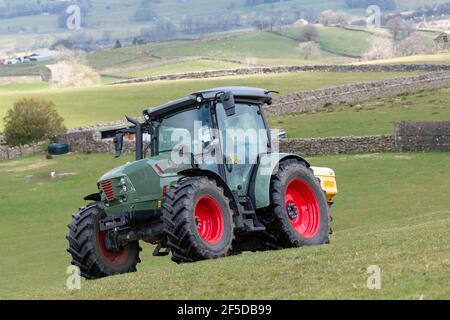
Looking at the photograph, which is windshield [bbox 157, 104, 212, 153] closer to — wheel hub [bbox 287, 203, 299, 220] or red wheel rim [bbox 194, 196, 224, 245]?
red wheel rim [bbox 194, 196, 224, 245]

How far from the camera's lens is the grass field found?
12930 millimetres

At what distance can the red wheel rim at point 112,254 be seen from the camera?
17.5m

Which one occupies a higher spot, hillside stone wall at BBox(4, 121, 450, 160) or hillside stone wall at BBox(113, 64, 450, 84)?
hillside stone wall at BBox(4, 121, 450, 160)

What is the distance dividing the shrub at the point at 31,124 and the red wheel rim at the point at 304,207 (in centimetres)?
5419

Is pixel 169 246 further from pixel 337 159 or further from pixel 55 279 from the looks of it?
pixel 337 159

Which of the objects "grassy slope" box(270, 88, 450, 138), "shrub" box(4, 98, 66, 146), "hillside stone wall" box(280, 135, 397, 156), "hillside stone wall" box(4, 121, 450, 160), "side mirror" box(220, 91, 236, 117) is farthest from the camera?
"shrub" box(4, 98, 66, 146)

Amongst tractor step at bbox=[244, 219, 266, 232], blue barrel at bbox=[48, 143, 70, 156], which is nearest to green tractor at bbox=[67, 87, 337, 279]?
tractor step at bbox=[244, 219, 266, 232]

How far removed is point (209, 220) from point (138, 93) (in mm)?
84791

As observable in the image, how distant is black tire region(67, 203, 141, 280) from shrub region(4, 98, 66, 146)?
178 ft

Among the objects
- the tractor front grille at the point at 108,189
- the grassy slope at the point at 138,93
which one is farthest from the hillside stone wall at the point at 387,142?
the grassy slope at the point at 138,93

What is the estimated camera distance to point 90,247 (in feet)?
56.2

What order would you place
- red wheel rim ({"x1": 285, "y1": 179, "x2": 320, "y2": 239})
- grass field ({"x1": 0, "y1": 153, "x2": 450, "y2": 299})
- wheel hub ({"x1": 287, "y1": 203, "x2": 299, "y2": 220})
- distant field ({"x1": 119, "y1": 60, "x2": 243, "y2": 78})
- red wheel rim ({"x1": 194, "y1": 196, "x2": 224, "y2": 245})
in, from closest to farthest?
grass field ({"x1": 0, "y1": 153, "x2": 450, "y2": 299}) → red wheel rim ({"x1": 194, "y1": 196, "x2": 224, "y2": 245}) → wheel hub ({"x1": 287, "y1": 203, "x2": 299, "y2": 220}) → red wheel rim ({"x1": 285, "y1": 179, "x2": 320, "y2": 239}) → distant field ({"x1": 119, "y1": 60, "x2": 243, "y2": 78})

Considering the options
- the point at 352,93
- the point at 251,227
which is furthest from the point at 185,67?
the point at 251,227

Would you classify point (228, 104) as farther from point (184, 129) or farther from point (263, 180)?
point (263, 180)
